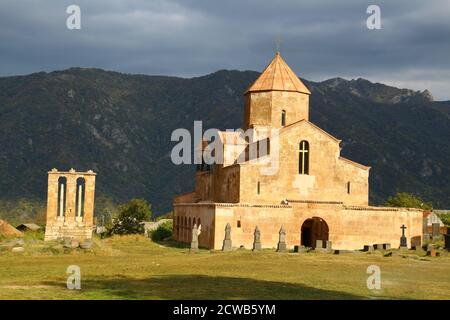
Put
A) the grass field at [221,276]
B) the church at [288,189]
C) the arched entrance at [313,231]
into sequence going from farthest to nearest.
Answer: the arched entrance at [313,231] → the church at [288,189] → the grass field at [221,276]

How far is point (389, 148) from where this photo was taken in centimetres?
12119

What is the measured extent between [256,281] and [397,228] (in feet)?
78.4

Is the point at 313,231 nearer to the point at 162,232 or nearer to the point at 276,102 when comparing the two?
the point at 276,102

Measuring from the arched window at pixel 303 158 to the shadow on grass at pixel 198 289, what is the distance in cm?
2261

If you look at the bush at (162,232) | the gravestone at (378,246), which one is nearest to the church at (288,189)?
the gravestone at (378,246)

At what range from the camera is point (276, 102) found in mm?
45469

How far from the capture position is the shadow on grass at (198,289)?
55.4 feet

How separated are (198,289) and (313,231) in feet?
86.3

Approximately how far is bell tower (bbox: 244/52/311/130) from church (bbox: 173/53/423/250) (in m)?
0.06

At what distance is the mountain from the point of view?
353 ft

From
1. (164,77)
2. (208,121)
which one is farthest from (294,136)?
(164,77)

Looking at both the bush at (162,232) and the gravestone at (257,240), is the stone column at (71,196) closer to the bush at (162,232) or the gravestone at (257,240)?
the bush at (162,232)

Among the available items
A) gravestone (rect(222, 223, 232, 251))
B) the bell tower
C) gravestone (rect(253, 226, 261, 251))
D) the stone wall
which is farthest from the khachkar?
gravestone (rect(253, 226, 261, 251))

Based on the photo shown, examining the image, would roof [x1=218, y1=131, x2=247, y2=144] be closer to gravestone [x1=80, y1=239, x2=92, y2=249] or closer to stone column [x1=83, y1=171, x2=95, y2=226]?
stone column [x1=83, y1=171, x2=95, y2=226]
